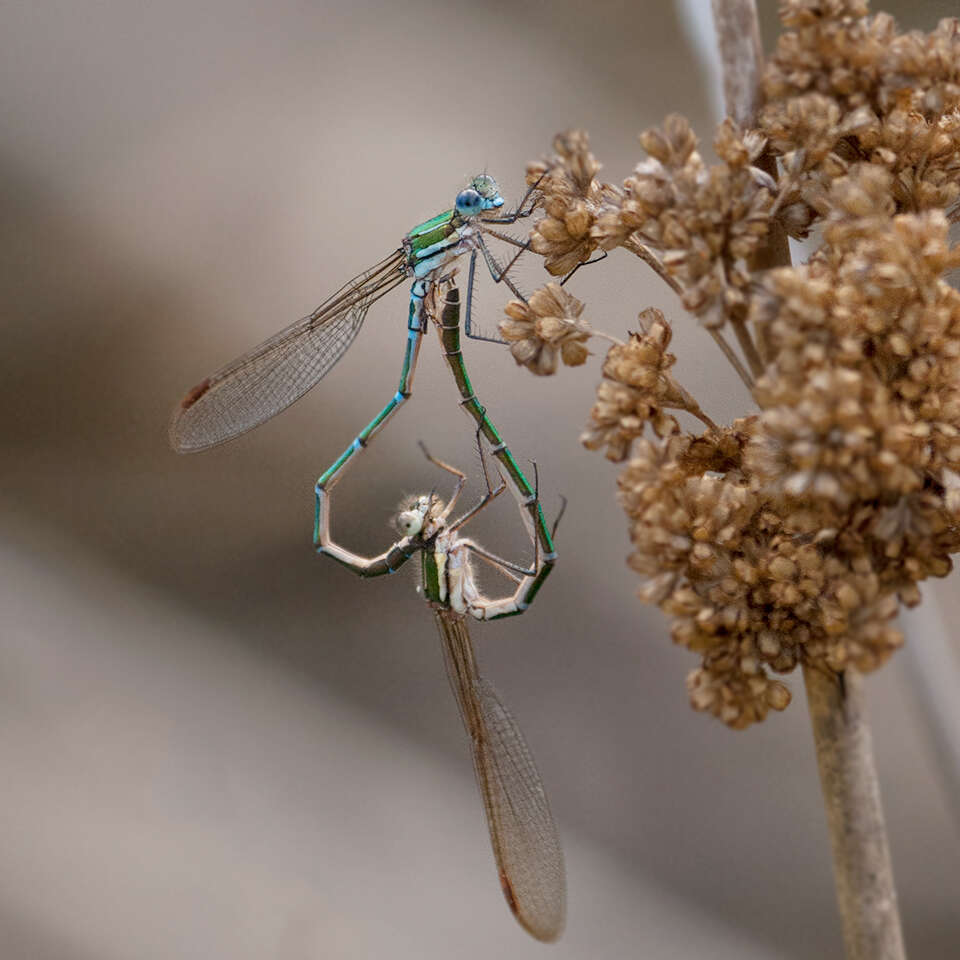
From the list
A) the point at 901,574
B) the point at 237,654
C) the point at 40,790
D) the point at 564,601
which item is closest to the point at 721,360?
the point at 901,574

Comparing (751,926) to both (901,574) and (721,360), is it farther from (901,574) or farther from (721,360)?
(901,574)

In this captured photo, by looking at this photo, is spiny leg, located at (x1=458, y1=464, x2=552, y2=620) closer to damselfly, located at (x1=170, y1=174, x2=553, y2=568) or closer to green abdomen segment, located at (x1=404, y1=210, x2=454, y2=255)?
damselfly, located at (x1=170, y1=174, x2=553, y2=568)

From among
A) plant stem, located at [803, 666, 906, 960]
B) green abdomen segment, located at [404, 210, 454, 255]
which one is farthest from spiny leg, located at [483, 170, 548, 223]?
plant stem, located at [803, 666, 906, 960]

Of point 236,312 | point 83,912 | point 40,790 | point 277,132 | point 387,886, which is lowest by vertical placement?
point 83,912

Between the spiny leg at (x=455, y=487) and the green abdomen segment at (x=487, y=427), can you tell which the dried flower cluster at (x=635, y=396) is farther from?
the spiny leg at (x=455, y=487)

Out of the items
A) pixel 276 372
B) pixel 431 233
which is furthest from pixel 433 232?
pixel 276 372

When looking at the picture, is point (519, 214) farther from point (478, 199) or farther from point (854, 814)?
point (854, 814)
